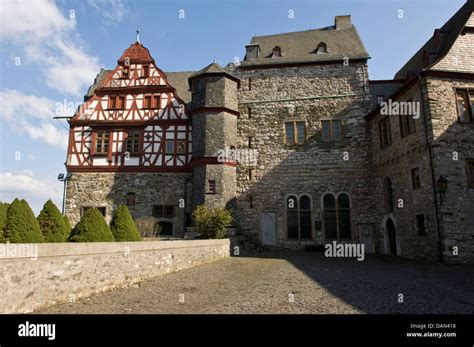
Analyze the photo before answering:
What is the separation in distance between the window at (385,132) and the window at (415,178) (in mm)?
2781

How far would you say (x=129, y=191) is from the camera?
1964cm

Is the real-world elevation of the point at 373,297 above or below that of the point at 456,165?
below

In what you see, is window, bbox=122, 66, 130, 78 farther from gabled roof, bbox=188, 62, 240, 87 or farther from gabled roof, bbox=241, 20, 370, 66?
gabled roof, bbox=241, 20, 370, 66

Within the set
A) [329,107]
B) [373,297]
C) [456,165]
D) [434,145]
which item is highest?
[329,107]

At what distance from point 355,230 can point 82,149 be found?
16926mm

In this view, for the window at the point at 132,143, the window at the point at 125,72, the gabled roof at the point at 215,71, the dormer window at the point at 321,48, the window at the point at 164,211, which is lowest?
the window at the point at 164,211

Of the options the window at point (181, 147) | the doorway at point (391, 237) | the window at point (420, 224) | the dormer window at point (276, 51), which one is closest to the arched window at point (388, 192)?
the doorway at point (391, 237)

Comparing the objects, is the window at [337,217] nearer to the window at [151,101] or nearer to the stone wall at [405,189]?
the stone wall at [405,189]

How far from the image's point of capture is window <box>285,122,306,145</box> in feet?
64.2

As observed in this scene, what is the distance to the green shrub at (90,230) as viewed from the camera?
8.12 metres

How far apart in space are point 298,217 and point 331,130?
553 centimetres
